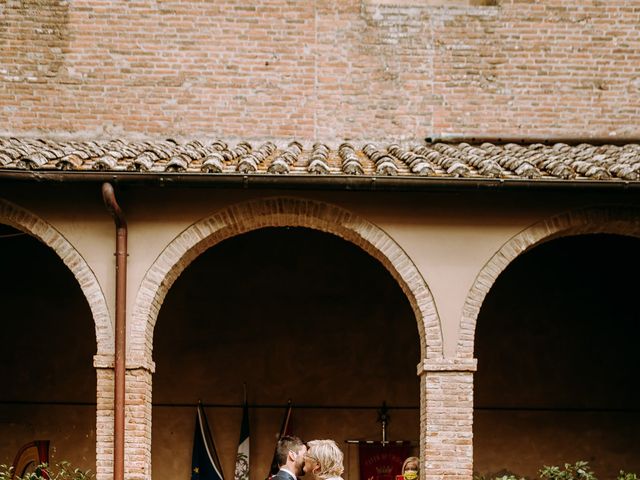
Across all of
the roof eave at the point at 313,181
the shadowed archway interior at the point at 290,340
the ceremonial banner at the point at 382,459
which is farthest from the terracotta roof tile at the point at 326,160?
the ceremonial banner at the point at 382,459

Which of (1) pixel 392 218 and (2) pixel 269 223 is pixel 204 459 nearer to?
(2) pixel 269 223

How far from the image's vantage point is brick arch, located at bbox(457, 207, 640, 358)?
9.30 metres

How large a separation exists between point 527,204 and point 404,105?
10.4 feet

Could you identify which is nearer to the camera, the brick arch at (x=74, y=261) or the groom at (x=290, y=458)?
the groom at (x=290, y=458)

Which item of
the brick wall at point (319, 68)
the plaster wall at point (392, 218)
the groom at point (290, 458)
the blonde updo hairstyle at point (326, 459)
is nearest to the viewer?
the blonde updo hairstyle at point (326, 459)

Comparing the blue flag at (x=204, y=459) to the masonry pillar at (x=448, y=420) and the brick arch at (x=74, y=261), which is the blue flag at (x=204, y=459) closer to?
the brick arch at (x=74, y=261)

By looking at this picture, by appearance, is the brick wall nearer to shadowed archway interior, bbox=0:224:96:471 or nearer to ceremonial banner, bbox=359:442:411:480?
shadowed archway interior, bbox=0:224:96:471


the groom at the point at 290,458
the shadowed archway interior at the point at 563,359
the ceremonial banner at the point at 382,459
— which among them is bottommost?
the ceremonial banner at the point at 382,459

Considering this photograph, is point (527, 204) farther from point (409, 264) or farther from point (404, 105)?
point (404, 105)

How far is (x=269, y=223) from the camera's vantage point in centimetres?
964

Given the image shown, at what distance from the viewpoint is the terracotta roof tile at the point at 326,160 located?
9.16 metres

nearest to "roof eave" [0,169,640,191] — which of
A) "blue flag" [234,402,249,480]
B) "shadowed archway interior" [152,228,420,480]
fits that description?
"shadowed archway interior" [152,228,420,480]

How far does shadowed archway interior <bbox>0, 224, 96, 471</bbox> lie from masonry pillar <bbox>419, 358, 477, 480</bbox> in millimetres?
4254

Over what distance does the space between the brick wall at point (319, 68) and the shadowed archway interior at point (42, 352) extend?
1.61m
